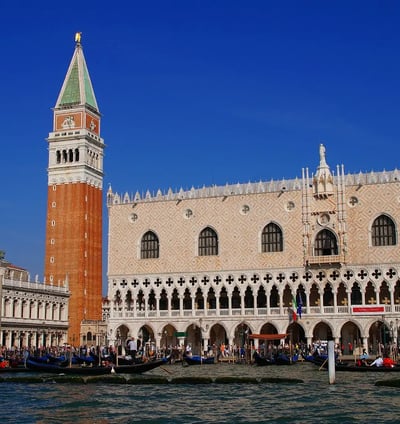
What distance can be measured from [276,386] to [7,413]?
849 centimetres

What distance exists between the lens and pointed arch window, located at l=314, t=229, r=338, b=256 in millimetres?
39812

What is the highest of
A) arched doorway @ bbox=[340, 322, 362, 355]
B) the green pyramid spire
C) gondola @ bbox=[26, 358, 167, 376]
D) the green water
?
the green pyramid spire

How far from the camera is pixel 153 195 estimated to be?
4516 cm

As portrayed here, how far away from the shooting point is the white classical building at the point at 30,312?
4341cm

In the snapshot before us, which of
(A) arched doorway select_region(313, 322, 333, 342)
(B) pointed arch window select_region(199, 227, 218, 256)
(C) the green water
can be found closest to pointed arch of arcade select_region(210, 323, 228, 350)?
(B) pointed arch window select_region(199, 227, 218, 256)

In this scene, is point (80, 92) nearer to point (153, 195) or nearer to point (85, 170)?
point (85, 170)

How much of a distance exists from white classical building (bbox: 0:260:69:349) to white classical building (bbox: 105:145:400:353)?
537 cm

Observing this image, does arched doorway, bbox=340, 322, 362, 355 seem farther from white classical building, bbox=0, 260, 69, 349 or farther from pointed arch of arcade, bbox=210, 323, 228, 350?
white classical building, bbox=0, 260, 69, 349

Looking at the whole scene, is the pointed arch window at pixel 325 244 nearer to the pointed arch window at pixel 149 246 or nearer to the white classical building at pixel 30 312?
the pointed arch window at pixel 149 246

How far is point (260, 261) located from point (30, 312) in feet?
48.6

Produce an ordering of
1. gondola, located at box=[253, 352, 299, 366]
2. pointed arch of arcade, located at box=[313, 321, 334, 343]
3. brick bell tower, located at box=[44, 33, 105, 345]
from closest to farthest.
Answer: gondola, located at box=[253, 352, 299, 366], pointed arch of arcade, located at box=[313, 321, 334, 343], brick bell tower, located at box=[44, 33, 105, 345]

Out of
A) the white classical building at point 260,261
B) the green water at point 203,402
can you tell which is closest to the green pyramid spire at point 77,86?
the white classical building at point 260,261

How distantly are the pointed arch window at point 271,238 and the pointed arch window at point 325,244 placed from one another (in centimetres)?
198

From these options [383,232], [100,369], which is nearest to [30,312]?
[100,369]
